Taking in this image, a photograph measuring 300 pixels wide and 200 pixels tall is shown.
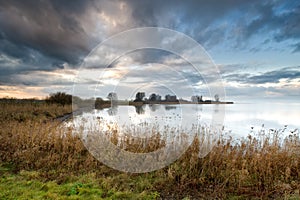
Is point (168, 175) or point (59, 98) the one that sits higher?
point (59, 98)

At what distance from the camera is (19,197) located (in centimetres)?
390

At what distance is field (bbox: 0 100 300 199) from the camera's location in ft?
13.7

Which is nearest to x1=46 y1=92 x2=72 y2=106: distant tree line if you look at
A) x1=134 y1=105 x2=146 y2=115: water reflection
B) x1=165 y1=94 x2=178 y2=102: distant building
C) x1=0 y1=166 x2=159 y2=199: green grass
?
x1=134 y1=105 x2=146 y2=115: water reflection

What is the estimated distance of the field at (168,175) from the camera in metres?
4.18

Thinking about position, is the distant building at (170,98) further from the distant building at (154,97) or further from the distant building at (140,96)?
the distant building at (140,96)

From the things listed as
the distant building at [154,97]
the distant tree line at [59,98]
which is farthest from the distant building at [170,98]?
the distant tree line at [59,98]

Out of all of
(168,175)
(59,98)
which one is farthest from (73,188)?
(59,98)

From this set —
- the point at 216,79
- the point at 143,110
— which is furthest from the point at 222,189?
the point at 143,110

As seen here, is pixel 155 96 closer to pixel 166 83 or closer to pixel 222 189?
pixel 166 83

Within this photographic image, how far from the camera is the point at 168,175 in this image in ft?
15.5

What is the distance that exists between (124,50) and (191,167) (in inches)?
159

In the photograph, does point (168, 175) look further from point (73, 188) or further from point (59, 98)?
point (59, 98)

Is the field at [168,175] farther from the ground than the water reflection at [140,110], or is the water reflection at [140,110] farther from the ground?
the water reflection at [140,110]

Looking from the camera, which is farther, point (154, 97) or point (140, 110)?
point (140, 110)
